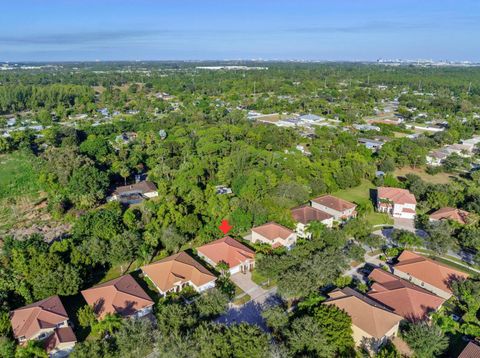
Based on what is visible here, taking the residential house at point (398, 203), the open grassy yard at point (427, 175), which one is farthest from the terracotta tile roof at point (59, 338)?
→ the open grassy yard at point (427, 175)

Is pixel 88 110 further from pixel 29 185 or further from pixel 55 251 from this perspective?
pixel 55 251

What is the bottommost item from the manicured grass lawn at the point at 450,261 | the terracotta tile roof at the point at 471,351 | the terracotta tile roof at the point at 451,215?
the manicured grass lawn at the point at 450,261

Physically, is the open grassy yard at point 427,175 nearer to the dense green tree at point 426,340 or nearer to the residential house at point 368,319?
the residential house at point 368,319

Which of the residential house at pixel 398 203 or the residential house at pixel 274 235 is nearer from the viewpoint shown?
the residential house at pixel 274 235

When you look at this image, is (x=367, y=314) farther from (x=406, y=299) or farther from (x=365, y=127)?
(x=365, y=127)

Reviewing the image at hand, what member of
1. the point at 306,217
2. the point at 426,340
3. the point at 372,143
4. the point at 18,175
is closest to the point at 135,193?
the point at 18,175

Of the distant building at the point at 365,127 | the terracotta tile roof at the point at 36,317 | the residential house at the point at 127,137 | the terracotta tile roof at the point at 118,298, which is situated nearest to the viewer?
the terracotta tile roof at the point at 36,317

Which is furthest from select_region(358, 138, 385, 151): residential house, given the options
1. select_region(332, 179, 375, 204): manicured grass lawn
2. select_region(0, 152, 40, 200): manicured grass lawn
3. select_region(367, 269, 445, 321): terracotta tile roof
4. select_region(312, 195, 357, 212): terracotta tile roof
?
select_region(0, 152, 40, 200): manicured grass lawn
